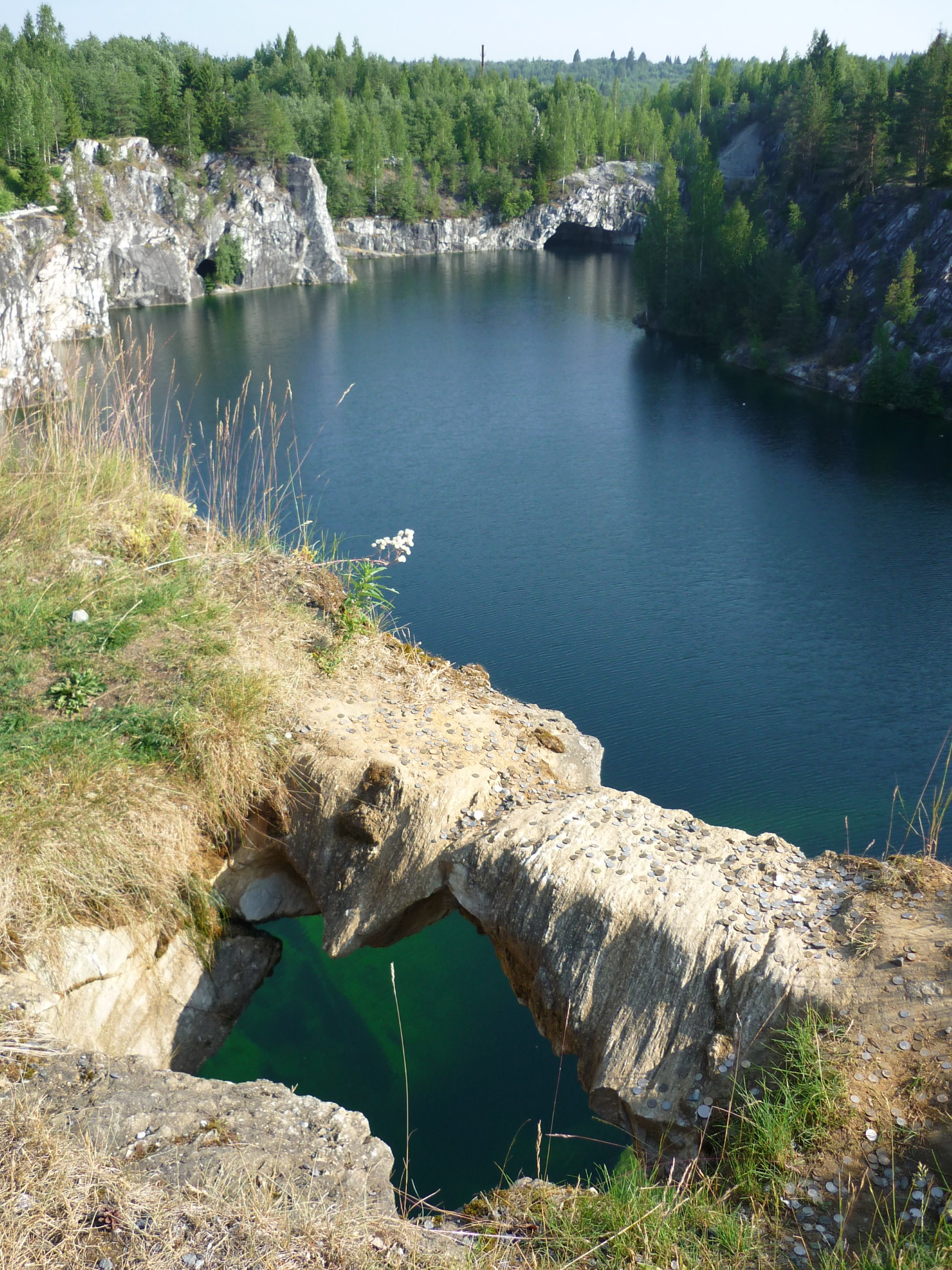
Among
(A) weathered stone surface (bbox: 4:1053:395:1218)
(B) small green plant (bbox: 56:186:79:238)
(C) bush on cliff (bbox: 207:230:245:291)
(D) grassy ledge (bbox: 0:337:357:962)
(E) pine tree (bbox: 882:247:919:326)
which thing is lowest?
(A) weathered stone surface (bbox: 4:1053:395:1218)

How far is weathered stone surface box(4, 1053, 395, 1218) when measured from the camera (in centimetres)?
402

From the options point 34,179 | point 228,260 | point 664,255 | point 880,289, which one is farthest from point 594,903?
point 228,260

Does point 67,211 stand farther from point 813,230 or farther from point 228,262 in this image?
point 813,230

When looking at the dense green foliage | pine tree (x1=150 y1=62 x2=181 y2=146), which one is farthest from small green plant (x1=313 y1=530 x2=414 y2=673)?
pine tree (x1=150 y1=62 x2=181 y2=146)

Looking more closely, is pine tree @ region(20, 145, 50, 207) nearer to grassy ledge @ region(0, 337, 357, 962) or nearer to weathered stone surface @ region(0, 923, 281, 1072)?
grassy ledge @ region(0, 337, 357, 962)

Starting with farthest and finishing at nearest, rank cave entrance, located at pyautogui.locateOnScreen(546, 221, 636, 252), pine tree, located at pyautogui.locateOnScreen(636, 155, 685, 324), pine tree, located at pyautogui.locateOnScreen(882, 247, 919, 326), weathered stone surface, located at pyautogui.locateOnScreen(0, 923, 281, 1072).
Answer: cave entrance, located at pyautogui.locateOnScreen(546, 221, 636, 252) < pine tree, located at pyautogui.locateOnScreen(636, 155, 685, 324) < pine tree, located at pyautogui.locateOnScreen(882, 247, 919, 326) < weathered stone surface, located at pyautogui.locateOnScreen(0, 923, 281, 1072)

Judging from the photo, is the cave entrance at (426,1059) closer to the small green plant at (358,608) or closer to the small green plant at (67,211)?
the small green plant at (358,608)

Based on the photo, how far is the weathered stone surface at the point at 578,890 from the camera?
5.18 m

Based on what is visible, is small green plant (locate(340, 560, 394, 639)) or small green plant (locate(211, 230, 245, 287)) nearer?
small green plant (locate(340, 560, 394, 639))

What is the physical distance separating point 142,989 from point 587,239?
282ft

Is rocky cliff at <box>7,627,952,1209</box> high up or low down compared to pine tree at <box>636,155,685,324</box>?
down

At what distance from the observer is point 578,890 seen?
5773 millimetres

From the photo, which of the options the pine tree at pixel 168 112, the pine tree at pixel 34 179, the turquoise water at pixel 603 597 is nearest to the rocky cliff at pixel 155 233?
the pine tree at pixel 168 112

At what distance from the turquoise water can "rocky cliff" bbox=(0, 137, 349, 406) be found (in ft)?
25.9
